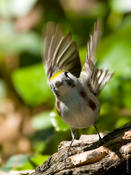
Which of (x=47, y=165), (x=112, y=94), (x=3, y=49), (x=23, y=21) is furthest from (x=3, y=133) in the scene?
(x=47, y=165)

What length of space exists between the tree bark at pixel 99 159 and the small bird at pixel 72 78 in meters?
0.12

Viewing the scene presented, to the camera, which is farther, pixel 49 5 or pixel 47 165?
pixel 49 5

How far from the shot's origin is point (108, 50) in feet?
9.98

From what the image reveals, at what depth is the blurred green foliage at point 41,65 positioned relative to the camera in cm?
255

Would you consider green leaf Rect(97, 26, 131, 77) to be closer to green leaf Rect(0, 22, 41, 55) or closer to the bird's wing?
the bird's wing

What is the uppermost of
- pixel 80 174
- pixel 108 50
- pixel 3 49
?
pixel 3 49

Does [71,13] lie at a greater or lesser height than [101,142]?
greater

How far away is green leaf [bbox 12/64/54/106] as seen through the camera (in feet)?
9.92

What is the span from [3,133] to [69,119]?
103 inches

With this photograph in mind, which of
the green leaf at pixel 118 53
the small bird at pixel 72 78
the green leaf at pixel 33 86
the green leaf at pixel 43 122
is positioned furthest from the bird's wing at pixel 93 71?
the green leaf at pixel 43 122

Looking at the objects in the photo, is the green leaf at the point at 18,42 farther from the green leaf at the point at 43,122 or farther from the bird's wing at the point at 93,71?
the bird's wing at the point at 93,71

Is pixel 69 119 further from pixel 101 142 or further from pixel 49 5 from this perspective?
pixel 49 5

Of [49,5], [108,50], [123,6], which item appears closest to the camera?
[108,50]

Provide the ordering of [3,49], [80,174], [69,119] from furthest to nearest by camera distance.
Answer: [3,49], [69,119], [80,174]
